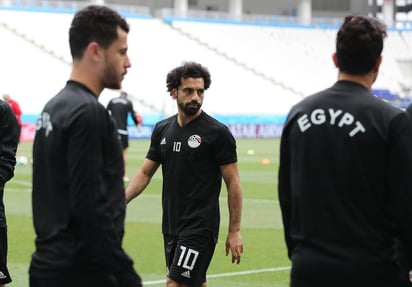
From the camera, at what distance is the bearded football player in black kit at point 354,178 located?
4984mm

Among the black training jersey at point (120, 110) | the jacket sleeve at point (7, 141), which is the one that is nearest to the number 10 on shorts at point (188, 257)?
the jacket sleeve at point (7, 141)

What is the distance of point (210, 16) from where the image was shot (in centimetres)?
7169

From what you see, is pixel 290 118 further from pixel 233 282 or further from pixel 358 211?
pixel 233 282

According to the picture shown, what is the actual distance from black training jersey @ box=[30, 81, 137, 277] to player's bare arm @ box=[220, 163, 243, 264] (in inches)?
128

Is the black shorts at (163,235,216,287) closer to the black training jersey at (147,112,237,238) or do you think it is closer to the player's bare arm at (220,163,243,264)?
the black training jersey at (147,112,237,238)

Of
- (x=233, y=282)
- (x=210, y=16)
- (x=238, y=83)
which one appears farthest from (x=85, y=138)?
(x=210, y=16)

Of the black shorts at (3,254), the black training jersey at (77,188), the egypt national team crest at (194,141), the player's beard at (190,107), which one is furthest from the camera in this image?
the player's beard at (190,107)

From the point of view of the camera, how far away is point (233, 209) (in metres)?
8.40

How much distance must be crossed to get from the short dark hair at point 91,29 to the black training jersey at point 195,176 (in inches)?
133

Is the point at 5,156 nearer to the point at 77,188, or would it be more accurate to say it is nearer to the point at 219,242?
the point at 77,188

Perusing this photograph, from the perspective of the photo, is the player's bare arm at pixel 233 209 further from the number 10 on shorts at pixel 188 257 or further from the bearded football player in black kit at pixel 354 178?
the bearded football player in black kit at pixel 354 178

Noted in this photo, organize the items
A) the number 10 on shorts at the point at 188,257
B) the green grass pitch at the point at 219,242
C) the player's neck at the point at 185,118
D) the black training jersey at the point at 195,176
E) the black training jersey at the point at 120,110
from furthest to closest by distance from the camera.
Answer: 1. the black training jersey at the point at 120,110
2. the green grass pitch at the point at 219,242
3. the player's neck at the point at 185,118
4. the black training jersey at the point at 195,176
5. the number 10 on shorts at the point at 188,257

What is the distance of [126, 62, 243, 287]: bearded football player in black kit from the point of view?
27.1 ft

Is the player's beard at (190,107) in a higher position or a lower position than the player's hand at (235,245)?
higher
